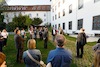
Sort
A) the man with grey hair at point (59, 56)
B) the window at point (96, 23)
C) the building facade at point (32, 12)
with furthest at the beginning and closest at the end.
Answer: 1. the building facade at point (32, 12)
2. the window at point (96, 23)
3. the man with grey hair at point (59, 56)

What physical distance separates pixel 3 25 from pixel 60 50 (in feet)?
167

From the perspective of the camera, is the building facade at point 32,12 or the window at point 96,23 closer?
the window at point 96,23

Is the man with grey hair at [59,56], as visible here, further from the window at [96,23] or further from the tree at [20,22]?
the tree at [20,22]

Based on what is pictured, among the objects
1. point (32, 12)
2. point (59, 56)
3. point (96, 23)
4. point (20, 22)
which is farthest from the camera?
point (32, 12)

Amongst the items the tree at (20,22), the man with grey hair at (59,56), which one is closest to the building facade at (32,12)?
the tree at (20,22)

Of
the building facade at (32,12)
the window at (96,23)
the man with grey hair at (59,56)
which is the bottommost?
the man with grey hair at (59,56)

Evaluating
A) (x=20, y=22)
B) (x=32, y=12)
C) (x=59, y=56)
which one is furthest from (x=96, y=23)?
(x=32, y=12)

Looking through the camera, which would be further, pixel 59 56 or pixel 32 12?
pixel 32 12

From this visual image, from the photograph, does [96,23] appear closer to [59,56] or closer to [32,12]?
[59,56]

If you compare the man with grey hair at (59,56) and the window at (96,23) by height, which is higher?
the window at (96,23)

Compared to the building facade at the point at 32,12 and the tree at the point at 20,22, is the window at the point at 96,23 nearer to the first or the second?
the tree at the point at 20,22

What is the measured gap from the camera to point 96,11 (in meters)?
20.7

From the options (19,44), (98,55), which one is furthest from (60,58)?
(19,44)

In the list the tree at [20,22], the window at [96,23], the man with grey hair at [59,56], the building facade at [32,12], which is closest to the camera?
the man with grey hair at [59,56]
